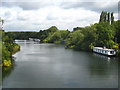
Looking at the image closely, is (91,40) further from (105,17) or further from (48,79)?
(48,79)

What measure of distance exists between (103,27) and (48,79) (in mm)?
34686

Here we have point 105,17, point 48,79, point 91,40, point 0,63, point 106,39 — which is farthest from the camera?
point 105,17

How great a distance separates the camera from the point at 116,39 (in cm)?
5306

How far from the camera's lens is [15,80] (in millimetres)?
21859

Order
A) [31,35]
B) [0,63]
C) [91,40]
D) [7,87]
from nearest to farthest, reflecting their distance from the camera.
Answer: [7,87] < [0,63] < [91,40] < [31,35]

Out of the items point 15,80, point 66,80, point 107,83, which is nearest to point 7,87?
point 15,80

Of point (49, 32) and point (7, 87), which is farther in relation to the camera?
point (49, 32)

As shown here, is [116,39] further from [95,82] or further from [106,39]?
[95,82]

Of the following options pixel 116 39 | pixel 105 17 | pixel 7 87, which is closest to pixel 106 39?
pixel 116 39

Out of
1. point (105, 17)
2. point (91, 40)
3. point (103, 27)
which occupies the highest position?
point (105, 17)

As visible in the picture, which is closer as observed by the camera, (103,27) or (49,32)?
(103,27)

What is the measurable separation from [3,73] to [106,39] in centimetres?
3370

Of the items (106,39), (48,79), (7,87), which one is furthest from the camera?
(106,39)

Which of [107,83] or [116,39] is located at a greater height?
[116,39]
